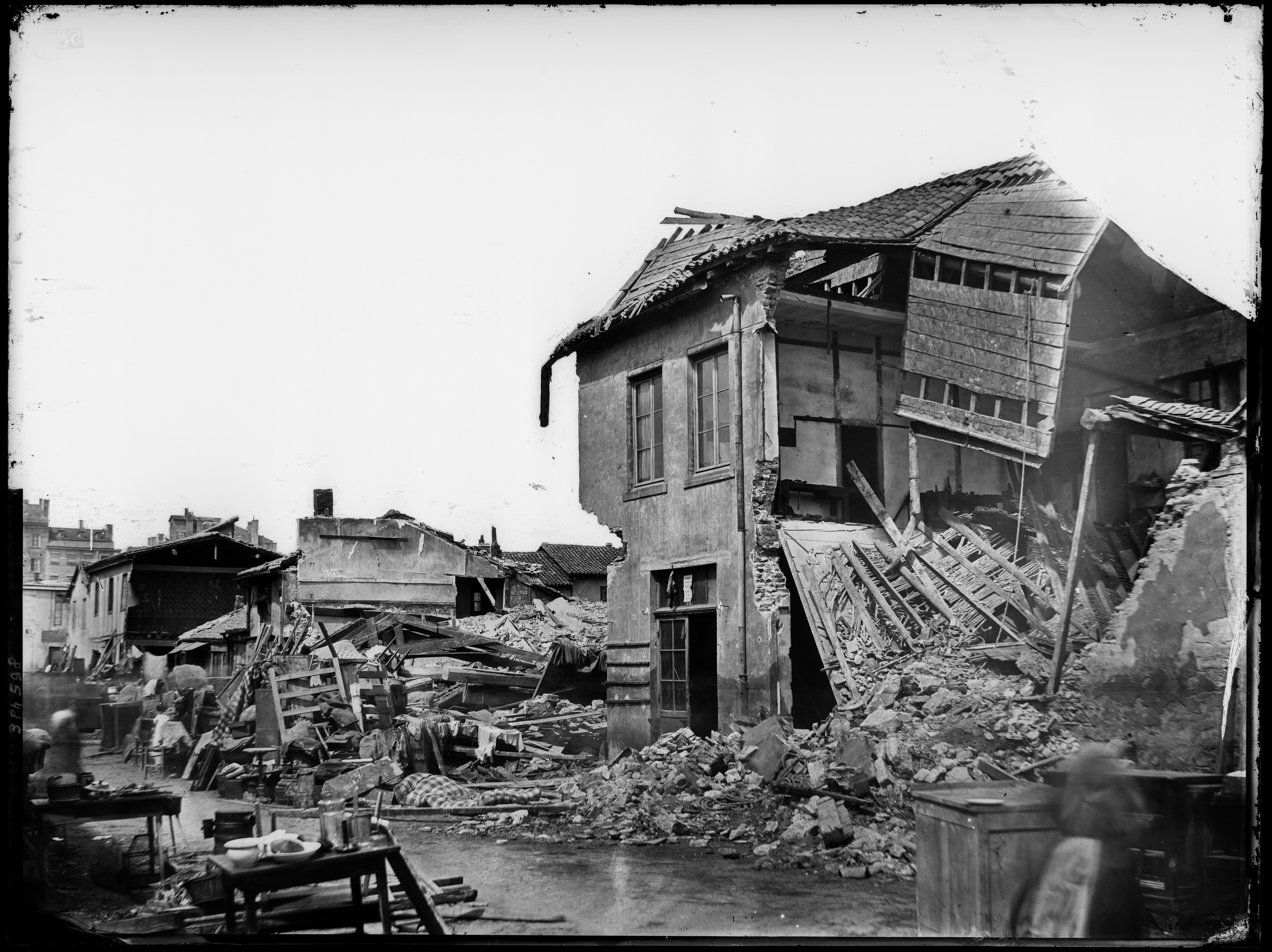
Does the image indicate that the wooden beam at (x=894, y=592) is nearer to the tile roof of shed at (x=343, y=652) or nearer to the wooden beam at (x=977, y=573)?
the wooden beam at (x=977, y=573)

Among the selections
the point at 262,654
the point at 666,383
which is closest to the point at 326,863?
the point at 666,383

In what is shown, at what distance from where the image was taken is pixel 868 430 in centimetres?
1369

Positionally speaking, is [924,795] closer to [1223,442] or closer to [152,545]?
[1223,442]

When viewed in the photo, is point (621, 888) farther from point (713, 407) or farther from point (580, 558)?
point (580, 558)

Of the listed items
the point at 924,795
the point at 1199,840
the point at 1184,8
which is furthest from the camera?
the point at 1184,8

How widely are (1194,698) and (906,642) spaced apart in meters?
3.51

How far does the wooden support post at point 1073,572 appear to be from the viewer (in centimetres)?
898

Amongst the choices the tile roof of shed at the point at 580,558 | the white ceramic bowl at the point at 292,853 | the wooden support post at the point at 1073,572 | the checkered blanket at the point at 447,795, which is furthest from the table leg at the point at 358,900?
the tile roof of shed at the point at 580,558

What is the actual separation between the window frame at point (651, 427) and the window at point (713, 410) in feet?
1.85

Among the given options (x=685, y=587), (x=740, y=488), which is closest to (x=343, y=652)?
(x=685, y=587)

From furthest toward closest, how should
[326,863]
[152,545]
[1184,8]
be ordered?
[152,545] < [1184,8] < [326,863]

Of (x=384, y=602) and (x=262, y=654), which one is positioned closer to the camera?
(x=262, y=654)

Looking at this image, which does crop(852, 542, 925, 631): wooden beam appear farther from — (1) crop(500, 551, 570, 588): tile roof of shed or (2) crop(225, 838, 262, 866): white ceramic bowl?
(1) crop(500, 551, 570, 588): tile roof of shed

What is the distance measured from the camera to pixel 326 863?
5.90 meters
